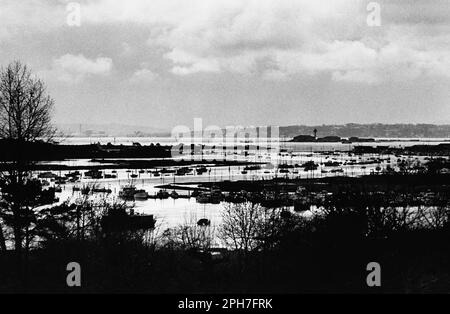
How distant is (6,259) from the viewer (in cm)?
2195

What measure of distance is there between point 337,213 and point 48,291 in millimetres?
13618

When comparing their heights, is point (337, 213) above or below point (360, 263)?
above

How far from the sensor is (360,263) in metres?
21.9

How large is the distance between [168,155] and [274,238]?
110m

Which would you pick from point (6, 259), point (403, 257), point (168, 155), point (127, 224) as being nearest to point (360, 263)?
point (403, 257)
